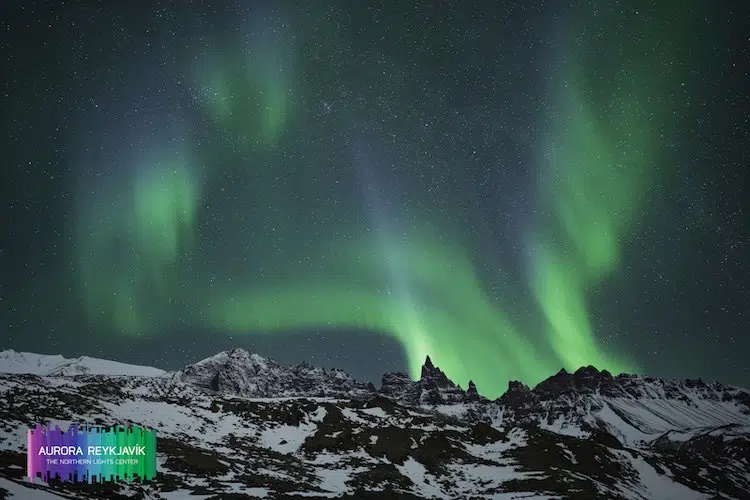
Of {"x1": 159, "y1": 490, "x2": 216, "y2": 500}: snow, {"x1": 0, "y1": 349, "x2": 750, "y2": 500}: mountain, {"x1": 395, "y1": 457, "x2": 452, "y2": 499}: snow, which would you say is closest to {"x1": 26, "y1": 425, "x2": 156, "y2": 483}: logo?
{"x1": 0, "y1": 349, "x2": 750, "y2": 500}: mountain

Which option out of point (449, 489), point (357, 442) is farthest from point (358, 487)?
point (357, 442)

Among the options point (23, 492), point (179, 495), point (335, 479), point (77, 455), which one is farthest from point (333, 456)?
point (23, 492)

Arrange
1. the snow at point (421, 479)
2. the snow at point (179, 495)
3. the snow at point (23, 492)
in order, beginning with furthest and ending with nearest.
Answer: the snow at point (421, 479) < the snow at point (179, 495) < the snow at point (23, 492)

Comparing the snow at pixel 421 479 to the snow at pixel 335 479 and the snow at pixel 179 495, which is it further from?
the snow at pixel 179 495

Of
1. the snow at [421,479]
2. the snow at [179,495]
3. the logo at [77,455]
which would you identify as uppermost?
the logo at [77,455]

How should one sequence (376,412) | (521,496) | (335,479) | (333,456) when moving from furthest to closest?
(376,412) → (333,456) → (335,479) → (521,496)

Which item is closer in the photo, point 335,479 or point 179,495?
point 179,495

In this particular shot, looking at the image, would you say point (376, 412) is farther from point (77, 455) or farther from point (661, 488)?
point (77, 455)

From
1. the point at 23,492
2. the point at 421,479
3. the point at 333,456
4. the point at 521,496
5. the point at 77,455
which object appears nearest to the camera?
the point at 23,492

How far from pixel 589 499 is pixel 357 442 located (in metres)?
45.8

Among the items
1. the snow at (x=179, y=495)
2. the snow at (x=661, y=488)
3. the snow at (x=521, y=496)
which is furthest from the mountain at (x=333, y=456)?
the snow at (x=521, y=496)

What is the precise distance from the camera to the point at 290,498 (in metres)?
63.3

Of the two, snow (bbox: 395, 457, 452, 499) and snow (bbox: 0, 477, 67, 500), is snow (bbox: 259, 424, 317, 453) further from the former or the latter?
snow (bbox: 0, 477, 67, 500)

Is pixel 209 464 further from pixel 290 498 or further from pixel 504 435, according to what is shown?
pixel 504 435
